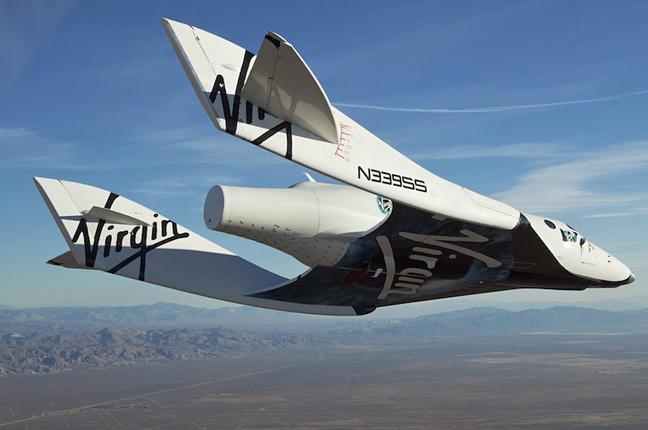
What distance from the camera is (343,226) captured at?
15.3 meters

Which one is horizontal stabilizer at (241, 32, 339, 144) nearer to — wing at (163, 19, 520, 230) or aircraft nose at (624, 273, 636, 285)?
wing at (163, 19, 520, 230)

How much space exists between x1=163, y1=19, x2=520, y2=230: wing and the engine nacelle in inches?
126

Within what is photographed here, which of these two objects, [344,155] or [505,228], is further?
[505,228]

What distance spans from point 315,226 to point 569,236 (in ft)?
28.5

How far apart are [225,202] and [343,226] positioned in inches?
129

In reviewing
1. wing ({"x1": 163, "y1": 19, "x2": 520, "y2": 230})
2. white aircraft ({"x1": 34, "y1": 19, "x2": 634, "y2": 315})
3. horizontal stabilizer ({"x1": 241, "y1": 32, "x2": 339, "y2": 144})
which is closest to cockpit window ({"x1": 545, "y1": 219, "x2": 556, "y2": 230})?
white aircraft ({"x1": 34, "y1": 19, "x2": 634, "y2": 315})

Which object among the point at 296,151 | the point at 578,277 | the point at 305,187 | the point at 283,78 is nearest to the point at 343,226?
the point at 305,187

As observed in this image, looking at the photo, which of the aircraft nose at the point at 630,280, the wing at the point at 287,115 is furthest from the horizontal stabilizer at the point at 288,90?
the aircraft nose at the point at 630,280

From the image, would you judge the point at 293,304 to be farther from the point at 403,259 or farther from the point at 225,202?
the point at 225,202

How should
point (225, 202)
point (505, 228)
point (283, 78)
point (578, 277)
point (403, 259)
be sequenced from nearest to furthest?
point (283, 78) → point (225, 202) → point (505, 228) → point (403, 259) → point (578, 277)

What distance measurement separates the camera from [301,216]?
14.7 metres

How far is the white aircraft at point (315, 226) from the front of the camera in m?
10.4

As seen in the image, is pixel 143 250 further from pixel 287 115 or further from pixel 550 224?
pixel 550 224

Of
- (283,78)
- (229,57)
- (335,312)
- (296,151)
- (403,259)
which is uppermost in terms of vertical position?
(229,57)
